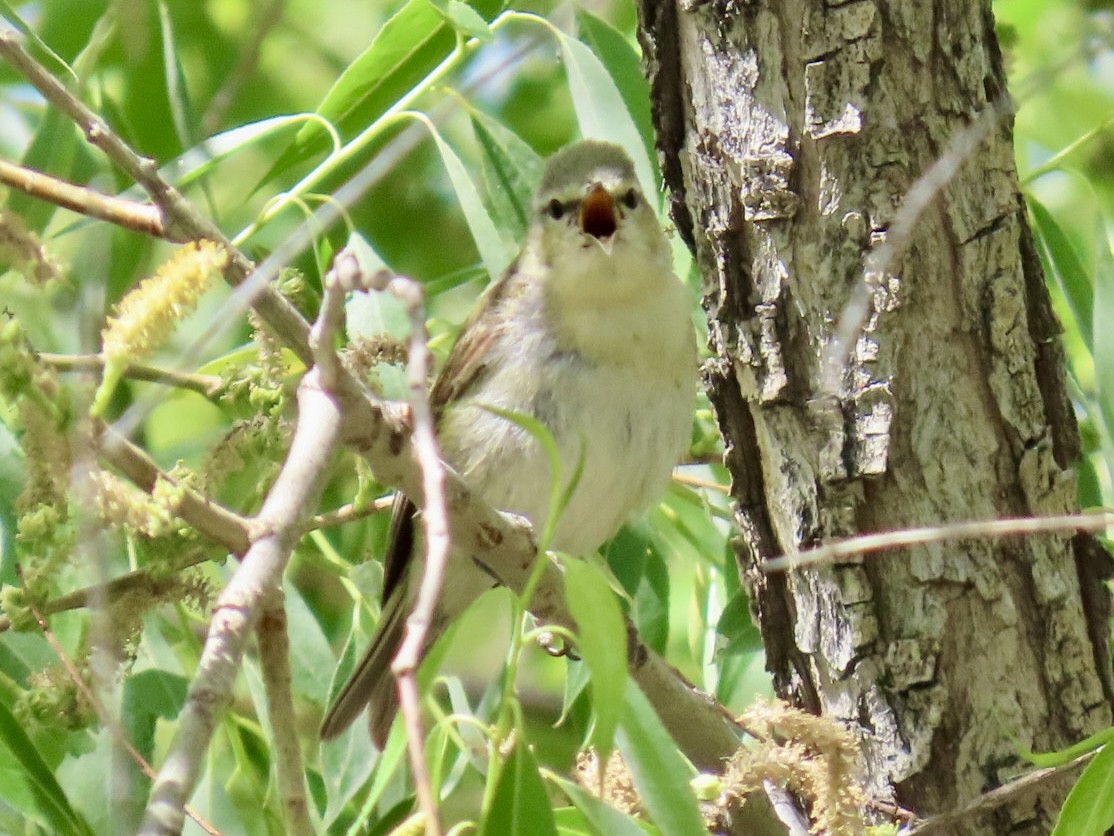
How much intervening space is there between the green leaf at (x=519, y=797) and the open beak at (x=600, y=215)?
147 centimetres

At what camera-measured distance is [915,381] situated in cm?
209

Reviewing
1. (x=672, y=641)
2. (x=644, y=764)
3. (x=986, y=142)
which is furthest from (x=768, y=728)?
(x=672, y=641)

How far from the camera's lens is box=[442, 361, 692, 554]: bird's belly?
2.65 metres

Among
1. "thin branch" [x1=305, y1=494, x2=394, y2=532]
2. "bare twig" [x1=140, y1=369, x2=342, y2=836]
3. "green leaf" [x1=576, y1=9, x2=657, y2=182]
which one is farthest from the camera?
"green leaf" [x1=576, y1=9, x2=657, y2=182]

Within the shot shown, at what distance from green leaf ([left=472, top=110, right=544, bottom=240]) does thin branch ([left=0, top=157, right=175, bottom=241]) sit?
3.88 feet

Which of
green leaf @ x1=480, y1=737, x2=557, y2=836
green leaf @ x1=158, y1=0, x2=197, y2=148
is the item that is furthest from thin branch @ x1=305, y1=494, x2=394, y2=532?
green leaf @ x1=480, y1=737, x2=557, y2=836

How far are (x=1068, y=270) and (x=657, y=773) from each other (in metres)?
1.29

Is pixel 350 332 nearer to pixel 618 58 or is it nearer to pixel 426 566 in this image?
pixel 618 58

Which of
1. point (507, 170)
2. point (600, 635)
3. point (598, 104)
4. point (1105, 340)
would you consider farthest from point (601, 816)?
point (507, 170)

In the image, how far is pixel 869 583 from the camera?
2.13 m

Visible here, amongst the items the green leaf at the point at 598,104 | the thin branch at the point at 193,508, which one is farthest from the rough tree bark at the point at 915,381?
the thin branch at the point at 193,508

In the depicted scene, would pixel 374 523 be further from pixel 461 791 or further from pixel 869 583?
pixel 869 583

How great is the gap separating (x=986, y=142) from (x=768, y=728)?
87cm

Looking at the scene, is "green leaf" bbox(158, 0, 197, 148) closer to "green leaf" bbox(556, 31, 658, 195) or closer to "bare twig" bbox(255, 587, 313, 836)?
"green leaf" bbox(556, 31, 658, 195)
